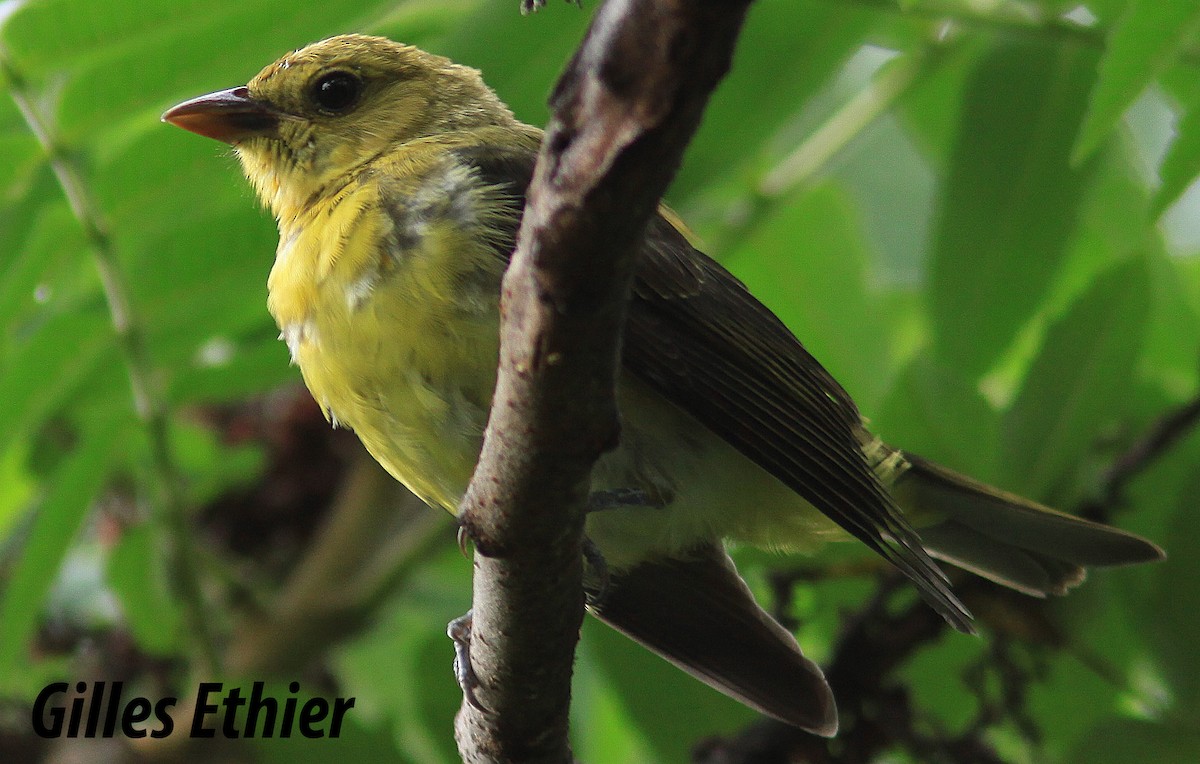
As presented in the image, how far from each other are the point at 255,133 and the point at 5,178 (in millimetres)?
A: 533

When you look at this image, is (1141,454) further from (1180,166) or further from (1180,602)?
(1180,166)

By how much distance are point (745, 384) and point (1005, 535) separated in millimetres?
768

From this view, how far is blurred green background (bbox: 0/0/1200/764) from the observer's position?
2.89m

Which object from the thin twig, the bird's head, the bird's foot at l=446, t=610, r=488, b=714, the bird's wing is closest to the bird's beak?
the bird's head

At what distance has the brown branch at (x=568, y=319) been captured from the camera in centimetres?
120

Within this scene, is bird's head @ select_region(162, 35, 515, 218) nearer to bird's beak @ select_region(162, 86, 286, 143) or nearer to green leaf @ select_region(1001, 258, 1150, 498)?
bird's beak @ select_region(162, 86, 286, 143)

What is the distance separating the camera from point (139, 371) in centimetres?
313

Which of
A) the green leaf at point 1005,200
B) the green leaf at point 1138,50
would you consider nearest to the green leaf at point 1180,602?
the green leaf at point 1005,200

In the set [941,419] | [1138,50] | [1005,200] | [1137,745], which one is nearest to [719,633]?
[941,419]

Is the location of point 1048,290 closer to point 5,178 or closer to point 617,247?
point 617,247

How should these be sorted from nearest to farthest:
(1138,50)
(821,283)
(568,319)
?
(568,319), (1138,50), (821,283)

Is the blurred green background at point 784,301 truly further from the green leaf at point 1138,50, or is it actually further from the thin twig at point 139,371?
the green leaf at point 1138,50

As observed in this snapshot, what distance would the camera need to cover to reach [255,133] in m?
3.09

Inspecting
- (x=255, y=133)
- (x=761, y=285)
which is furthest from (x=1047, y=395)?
(x=255, y=133)
